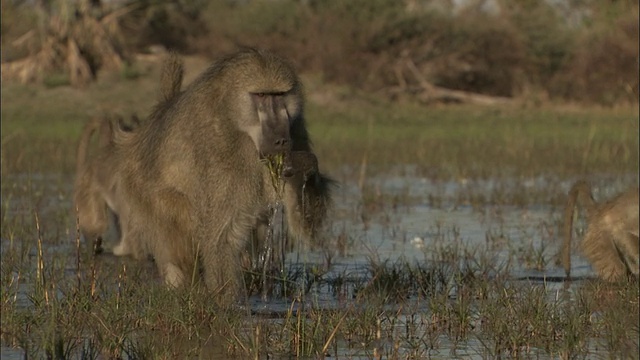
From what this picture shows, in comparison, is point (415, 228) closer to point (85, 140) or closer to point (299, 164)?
point (85, 140)

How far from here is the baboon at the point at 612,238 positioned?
675cm

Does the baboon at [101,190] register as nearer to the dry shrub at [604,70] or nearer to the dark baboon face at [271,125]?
the dark baboon face at [271,125]

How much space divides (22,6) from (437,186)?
14969 millimetres

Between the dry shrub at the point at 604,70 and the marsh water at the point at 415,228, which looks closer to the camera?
the marsh water at the point at 415,228

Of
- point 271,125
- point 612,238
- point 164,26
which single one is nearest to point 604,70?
point 164,26

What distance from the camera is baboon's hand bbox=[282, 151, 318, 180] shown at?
5.27 m

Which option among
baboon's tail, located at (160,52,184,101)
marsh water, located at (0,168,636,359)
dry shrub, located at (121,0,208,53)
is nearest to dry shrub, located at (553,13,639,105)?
dry shrub, located at (121,0,208,53)

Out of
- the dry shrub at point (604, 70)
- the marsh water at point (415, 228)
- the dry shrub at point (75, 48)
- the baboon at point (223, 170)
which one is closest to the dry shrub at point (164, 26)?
the dry shrub at point (75, 48)

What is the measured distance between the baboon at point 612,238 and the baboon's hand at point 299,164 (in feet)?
6.21

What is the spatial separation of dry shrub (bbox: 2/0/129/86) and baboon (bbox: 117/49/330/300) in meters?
17.4

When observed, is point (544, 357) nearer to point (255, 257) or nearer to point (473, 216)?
point (255, 257)

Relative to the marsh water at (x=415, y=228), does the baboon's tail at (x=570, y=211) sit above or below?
above

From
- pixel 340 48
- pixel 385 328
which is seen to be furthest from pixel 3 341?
pixel 340 48

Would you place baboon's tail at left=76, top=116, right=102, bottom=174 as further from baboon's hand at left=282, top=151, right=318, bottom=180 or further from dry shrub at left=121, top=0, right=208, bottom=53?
dry shrub at left=121, top=0, right=208, bottom=53
